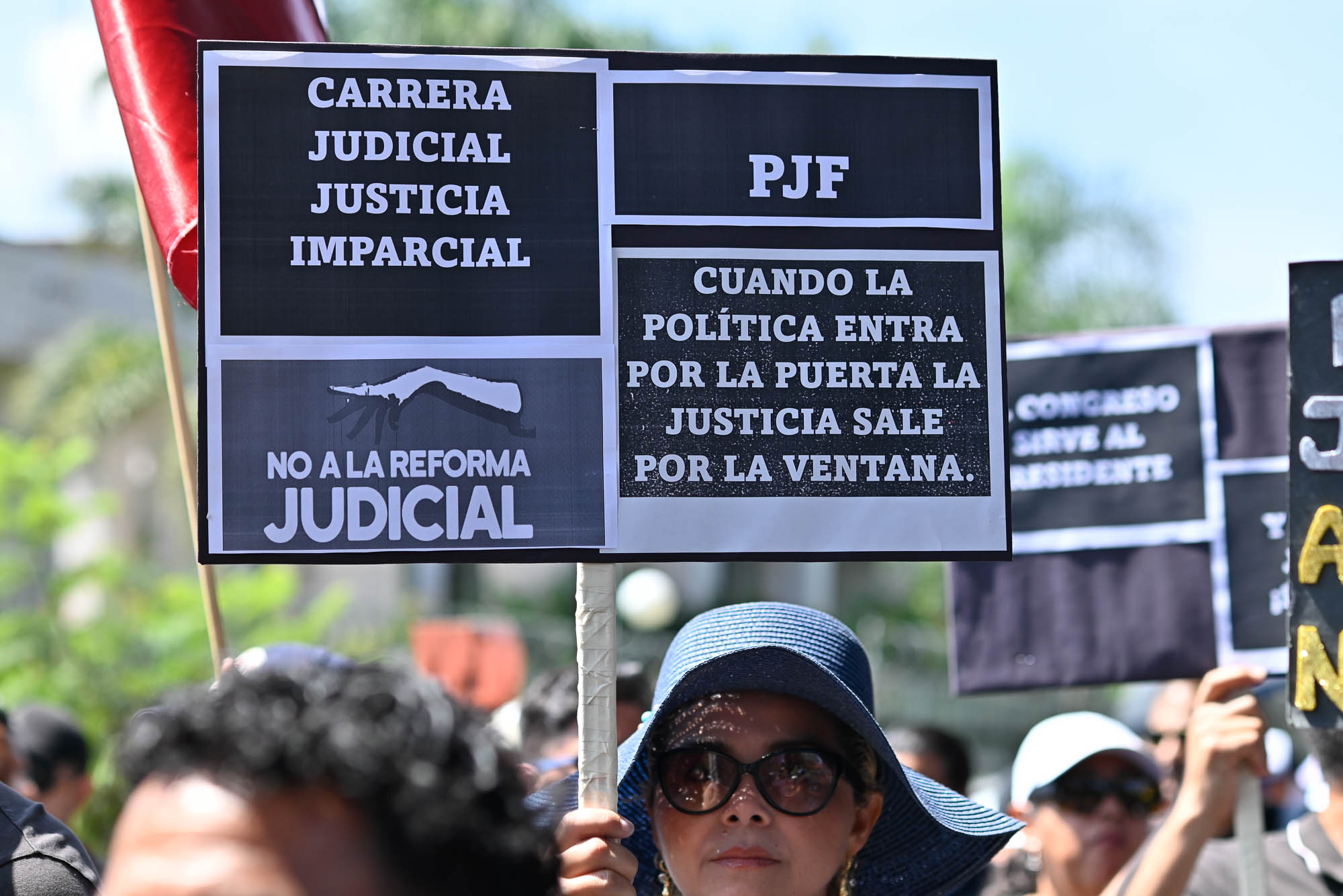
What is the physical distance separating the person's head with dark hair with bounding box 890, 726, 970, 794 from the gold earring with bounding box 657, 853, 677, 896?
2.53m

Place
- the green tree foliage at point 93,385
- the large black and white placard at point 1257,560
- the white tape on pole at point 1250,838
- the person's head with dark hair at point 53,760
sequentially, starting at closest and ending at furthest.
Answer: the white tape on pole at point 1250,838 → the large black and white placard at point 1257,560 → the person's head with dark hair at point 53,760 → the green tree foliage at point 93,385

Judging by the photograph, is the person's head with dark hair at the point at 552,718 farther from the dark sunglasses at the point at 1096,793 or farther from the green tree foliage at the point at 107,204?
the green tree foliage at the point at 107,204

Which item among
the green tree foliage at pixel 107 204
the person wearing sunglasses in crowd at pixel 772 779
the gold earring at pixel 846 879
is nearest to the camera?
the person wearing sunglasses in crowd at pixel 772 779

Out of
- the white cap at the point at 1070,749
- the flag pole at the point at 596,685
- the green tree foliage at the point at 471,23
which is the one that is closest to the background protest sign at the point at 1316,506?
the white cap at the point at 1070,749

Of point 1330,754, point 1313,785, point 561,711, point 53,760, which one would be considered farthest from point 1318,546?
point 53,760

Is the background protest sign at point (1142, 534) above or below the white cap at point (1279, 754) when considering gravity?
above

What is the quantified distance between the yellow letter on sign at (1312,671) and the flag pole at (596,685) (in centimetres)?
155

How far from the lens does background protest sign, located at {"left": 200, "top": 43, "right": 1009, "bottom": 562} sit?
8.13 feet

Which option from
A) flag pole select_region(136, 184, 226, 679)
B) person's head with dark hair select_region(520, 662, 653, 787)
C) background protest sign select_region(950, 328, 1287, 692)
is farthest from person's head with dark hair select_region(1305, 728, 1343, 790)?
flag pole select_region(136, 184, 226, 679)

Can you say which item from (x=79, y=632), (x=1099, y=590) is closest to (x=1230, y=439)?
(x=1099, y=590)

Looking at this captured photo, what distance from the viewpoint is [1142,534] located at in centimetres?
462

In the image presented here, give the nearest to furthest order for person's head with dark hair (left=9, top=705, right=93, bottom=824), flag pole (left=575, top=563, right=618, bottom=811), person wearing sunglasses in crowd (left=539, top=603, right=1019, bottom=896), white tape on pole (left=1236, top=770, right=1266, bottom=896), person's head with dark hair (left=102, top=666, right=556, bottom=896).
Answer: person's head with dark hair (left=102, top=666, right=556, bottom=896) → flag pole (left=575, top=563, right=618, bottom=811) → person wearing sunglasses in crowd (left=539, top=603, right=1019, bottom=896) → white tape on pole (left=1236, top=770, right=1266, bottom=896) → person's head with dark hair (left=9, top=705, right=93, bottom=824)

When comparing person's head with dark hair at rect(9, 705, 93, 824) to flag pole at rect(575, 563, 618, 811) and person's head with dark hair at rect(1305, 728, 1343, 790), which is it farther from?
person's head with dark hair at rect(1305, 728, 1343, 790)

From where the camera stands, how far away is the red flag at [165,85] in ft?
9.39
